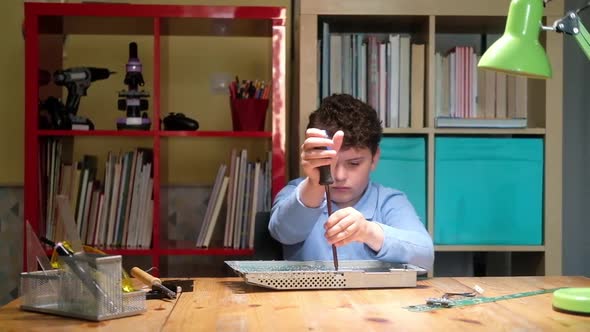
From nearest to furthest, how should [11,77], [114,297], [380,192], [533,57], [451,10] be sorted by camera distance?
[114,297] → [533,57] → [380,192] → [451,10] → [11,77]

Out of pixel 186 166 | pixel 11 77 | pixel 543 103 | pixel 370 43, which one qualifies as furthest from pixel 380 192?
pixel 11 77

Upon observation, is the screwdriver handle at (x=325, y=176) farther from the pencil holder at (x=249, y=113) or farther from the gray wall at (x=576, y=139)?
the gray wall at (x=576, y=139)

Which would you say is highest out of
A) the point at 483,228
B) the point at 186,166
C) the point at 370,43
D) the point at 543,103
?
the point at 370,43

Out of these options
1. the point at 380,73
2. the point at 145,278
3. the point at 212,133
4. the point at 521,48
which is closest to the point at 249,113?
the point at 212,133

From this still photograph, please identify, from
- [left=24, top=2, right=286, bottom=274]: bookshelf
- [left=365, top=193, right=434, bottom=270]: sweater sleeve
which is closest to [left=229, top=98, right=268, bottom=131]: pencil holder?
[left=24, top=2, right=286, bottom=274]: bookshelf

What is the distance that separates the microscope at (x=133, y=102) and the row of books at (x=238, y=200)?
12.3 inches

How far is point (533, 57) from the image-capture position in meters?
1.26

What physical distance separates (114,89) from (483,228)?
1418 millimetres

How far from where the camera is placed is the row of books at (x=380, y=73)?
2.33 metres

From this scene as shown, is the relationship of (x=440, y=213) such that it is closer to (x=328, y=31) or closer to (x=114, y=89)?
(x=328, y=31)

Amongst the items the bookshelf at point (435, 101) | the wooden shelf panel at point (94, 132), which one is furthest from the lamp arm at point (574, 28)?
the wooden shelf panel at point (94, 132)

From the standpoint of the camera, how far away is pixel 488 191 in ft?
7.66

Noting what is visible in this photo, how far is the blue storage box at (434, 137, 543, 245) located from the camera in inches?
91.4

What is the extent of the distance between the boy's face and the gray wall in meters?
1.08
